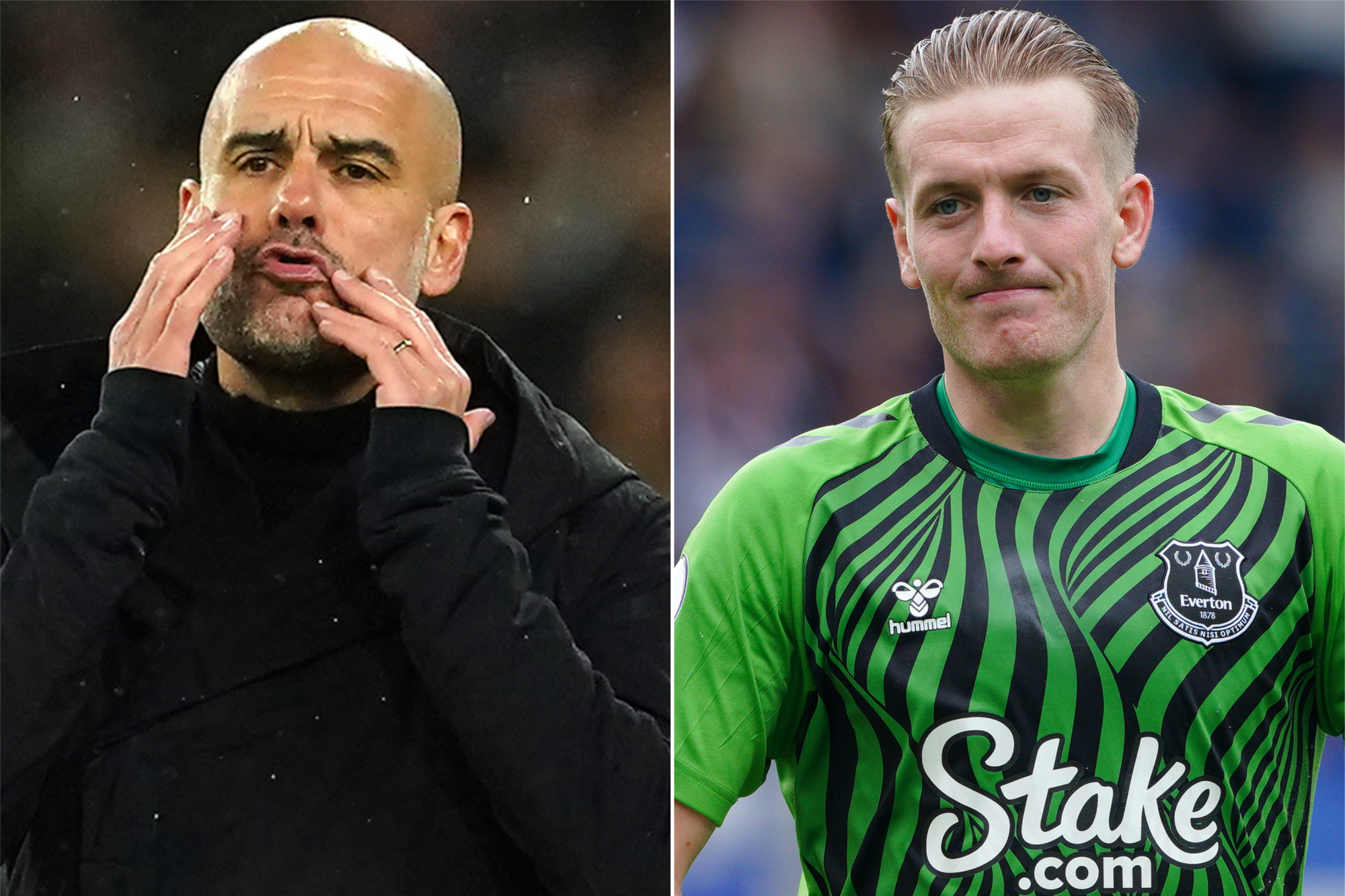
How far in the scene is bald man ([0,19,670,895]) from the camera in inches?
52.4

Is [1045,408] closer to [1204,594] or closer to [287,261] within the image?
[1204,594]

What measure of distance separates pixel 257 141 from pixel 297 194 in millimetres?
61

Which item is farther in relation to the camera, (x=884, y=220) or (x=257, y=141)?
(x=884, y=220)

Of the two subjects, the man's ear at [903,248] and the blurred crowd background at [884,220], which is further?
the blurred crowd background at [884,220]

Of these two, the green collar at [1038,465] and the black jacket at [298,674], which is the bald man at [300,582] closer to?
the black jacket at [298,674]

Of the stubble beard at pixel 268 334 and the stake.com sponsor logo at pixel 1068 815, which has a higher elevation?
the stubble beard at pixel 268 334

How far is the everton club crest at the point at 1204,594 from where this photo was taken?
4.33 feet

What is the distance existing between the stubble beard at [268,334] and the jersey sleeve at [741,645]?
1.20 ft

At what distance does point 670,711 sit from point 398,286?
1.51ft

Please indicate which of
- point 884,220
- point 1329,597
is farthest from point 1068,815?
point 884,220

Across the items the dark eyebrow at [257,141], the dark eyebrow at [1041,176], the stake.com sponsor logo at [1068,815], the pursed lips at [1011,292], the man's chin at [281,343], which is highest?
the dark eyebrow at [1041,176]

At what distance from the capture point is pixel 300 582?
1358 mm

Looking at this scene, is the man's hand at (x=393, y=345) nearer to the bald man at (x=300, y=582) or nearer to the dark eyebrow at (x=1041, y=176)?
the bald man at (x=300, y=582)

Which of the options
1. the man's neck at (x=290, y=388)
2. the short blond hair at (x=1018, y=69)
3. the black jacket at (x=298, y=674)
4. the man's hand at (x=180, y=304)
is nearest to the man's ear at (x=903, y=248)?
the short blond hair at (x=1018, y=69)
